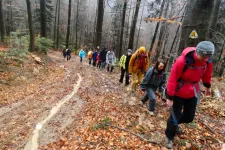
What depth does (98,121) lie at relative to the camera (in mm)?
5461

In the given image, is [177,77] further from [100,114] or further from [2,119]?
[2,119]

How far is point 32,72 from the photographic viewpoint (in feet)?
41.4

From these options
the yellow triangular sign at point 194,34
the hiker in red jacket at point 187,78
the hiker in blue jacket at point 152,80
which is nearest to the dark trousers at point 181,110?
the hiker in red jacket at point 187,78

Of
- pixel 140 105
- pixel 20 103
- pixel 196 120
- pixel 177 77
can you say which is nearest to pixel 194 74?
pixel 177 77

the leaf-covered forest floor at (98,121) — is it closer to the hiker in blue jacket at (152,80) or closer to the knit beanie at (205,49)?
the hiker in blue jacket at (152,80)

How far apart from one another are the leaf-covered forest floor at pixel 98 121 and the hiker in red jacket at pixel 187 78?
36.7 inches

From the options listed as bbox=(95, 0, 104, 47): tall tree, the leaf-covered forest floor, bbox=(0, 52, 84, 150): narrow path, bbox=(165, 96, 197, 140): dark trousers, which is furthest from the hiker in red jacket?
bbox=(95, 0, 104, 47): tall tree

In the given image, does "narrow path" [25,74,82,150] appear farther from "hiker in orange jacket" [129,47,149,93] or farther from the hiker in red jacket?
the hiker in red jacket

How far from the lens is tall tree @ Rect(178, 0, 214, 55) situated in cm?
475

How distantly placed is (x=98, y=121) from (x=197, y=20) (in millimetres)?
3982

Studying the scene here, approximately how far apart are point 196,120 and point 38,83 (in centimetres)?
940

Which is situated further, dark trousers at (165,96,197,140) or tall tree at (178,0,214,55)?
tall tree at (178,0,214,55)

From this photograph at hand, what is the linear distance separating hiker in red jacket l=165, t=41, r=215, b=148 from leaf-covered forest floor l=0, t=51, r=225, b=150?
3.06 feet

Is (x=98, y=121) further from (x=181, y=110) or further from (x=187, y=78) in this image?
(x=187, y=78)
